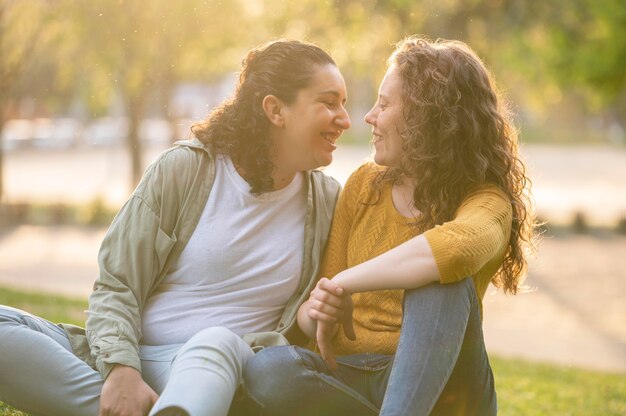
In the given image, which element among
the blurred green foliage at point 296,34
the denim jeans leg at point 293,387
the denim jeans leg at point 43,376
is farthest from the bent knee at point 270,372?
the blurred green foliage at point 296,34

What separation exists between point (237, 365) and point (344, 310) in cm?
38

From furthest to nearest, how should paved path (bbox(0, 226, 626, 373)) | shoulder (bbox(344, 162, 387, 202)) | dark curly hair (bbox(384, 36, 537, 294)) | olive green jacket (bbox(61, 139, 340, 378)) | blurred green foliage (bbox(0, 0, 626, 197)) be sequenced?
1. blurred green foliage (bbox(0, 0, 626, 197))
2. paved path (bbox(0, 226, 626, 373))
3. shoulder (bbox(344, 162, 387, 202))
4. dark curly hair (bbox(384, 36, 537, 294))
5. olive green jacket (bbox(61, 139, 340, 378))

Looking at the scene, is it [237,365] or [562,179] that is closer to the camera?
[237,365]

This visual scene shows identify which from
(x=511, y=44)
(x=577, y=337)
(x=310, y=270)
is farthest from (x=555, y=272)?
(x=310, y=270)

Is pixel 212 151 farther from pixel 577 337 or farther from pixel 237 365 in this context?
pixel 577 337

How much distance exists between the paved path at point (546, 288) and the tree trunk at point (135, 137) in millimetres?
2776

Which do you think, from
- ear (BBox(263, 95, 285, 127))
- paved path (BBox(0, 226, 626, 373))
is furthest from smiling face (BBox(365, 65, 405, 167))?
paved path (BBox(0, 226, 626, 373))

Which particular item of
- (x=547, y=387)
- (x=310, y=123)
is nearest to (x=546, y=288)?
(x=547, y=387)

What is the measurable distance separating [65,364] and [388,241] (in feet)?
3.73

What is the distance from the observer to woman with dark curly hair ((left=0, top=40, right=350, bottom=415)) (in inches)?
109

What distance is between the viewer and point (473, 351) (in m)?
2.65

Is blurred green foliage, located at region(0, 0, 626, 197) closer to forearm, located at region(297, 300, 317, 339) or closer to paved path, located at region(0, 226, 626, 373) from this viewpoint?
paved path, located at region(0, 226, 626, 373)

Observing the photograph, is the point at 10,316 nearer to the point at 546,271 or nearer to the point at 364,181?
the point at 364,181

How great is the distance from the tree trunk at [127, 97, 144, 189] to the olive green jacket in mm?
14232
